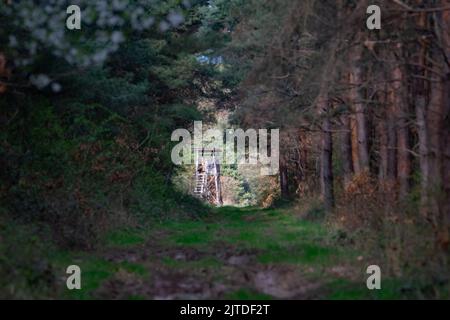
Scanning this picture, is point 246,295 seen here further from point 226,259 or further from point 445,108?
point 445,108

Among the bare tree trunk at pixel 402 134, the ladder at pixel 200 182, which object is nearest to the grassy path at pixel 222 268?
the bare tree trunk at pixel 402 134

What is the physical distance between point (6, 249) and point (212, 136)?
39.1 meters

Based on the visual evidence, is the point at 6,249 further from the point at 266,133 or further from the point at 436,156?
the point at 266,133

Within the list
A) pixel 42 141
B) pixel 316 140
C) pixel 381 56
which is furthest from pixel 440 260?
A: pixel 316 140

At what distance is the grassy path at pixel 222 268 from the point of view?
30.7ft

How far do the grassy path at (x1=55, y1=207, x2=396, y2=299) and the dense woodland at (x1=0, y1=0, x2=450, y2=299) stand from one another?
6 centimetres

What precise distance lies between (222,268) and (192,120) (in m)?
18.1

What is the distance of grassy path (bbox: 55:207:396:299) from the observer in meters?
9.35

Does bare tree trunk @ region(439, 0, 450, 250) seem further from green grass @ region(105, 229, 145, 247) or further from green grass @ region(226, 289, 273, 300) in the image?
green grass @ region(105, 229, 145, 247)

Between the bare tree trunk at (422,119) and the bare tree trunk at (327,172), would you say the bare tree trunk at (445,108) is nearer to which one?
the bare tree trunk at (422,119)

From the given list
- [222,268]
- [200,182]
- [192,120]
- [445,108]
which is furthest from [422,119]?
[200,182]

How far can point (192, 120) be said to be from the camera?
29188mm

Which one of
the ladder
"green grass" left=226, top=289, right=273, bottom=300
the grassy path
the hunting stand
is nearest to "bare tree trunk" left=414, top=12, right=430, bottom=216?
the grassy path

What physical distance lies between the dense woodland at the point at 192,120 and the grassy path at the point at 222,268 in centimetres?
6
